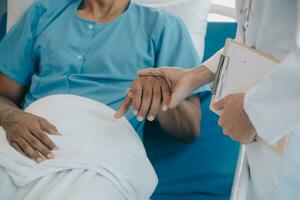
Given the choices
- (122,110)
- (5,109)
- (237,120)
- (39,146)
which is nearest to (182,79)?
(122,110)

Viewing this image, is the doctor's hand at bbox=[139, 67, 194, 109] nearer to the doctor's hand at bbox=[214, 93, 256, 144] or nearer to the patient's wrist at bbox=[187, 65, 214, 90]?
the patient's wrist at bbox=[187, 65, 214, 90]

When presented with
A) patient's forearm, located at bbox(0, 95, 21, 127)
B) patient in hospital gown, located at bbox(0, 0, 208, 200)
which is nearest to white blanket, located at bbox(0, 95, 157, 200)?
patient in hospital gown, located at bbox(0, 0, 208, 200)

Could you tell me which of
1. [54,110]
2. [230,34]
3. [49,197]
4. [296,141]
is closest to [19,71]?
[54,110]

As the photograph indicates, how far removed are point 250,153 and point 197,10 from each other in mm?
940

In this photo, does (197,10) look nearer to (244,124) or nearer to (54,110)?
(54,110)

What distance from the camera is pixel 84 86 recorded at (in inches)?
60.9

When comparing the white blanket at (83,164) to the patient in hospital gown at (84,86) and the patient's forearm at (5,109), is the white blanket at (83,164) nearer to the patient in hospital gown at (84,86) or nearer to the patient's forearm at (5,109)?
the patient in hospital gown at (84,86)

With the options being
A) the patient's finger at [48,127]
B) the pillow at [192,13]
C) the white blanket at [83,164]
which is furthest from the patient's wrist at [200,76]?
the pillow at [192,13]

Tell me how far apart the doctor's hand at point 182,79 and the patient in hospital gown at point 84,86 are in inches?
7.0

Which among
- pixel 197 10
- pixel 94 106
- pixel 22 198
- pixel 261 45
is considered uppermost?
pixel 261 45

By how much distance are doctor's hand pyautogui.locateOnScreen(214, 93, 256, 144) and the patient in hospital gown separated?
33cm

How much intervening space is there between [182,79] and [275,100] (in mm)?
404

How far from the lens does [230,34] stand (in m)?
2.01

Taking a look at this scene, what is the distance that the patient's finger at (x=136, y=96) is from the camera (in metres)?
1.23
